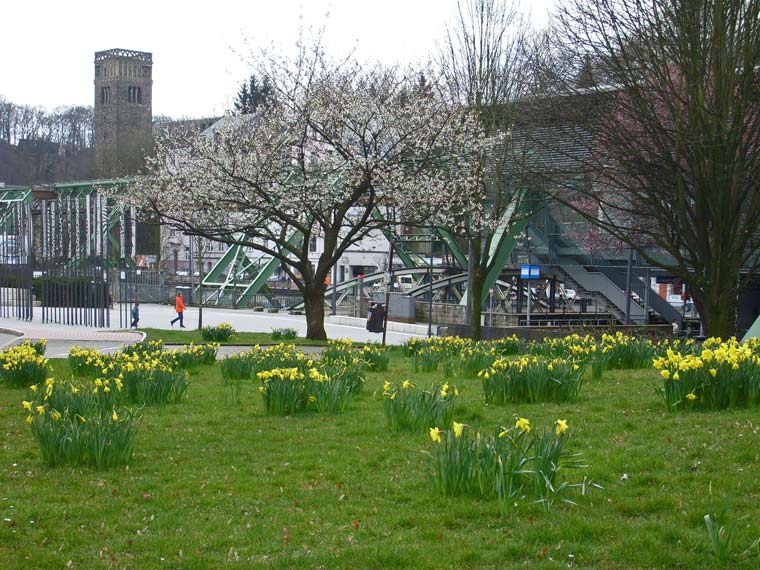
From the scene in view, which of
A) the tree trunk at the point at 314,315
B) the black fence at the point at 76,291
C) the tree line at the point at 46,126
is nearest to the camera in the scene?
the tree trunk at the point at 314,315

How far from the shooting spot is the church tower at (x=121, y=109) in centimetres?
7456

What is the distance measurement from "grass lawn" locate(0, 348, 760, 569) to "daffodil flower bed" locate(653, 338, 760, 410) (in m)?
0.22

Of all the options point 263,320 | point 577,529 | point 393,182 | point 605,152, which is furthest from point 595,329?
point 577,529

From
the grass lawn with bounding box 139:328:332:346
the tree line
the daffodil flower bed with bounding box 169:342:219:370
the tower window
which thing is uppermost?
the tower window

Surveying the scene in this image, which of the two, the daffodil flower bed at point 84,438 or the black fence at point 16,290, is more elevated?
the black fence at point 16,290

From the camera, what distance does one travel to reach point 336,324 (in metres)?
44.3

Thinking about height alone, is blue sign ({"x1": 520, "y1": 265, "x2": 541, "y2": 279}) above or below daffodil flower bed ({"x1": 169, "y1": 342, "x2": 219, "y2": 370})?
above

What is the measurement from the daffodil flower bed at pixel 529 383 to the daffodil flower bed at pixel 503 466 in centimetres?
378

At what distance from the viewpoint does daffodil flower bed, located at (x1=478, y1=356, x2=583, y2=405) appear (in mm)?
9820

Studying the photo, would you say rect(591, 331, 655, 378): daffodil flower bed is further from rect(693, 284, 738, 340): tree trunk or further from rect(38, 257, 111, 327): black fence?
rect(38, 257, 111, 327): black fence

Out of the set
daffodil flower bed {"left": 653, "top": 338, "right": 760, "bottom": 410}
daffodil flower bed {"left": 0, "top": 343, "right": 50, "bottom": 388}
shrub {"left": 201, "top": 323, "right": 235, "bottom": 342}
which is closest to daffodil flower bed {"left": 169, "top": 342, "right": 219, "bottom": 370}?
daffodil flower bed {"left": 0, "top": 343, "right": 50, "bottom": 388}

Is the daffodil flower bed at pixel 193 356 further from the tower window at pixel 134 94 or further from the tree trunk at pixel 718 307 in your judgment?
the tower window at pixel 134 94

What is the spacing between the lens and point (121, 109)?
11375cm

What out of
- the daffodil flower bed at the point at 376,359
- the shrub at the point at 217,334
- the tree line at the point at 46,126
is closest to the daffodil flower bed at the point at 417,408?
the daffodil flower bed at the point at 376,359
